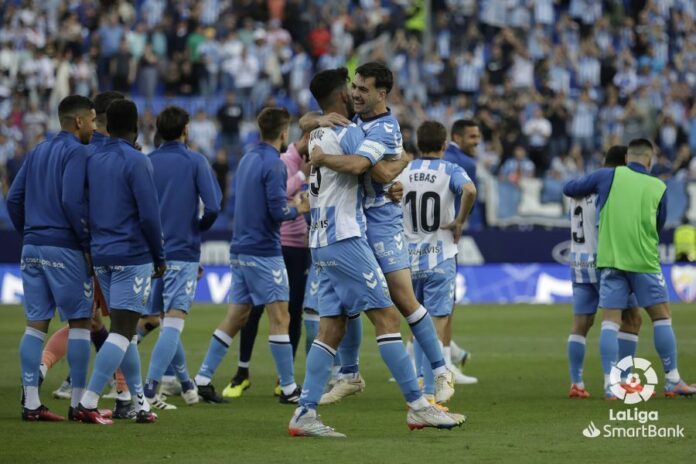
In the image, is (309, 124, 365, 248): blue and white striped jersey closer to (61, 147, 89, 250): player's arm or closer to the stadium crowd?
(61, 147, 89, 250): player's arm

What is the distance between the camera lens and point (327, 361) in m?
9.61

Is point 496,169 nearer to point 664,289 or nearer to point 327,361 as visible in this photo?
point 664,289

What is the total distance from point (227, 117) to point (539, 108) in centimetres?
743

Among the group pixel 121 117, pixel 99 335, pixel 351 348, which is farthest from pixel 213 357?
pixel 121 117

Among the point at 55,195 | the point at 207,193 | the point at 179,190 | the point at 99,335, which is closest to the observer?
the point at 55,195

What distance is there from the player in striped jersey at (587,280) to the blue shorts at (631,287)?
12.2 inches

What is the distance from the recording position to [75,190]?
1024 centimetres

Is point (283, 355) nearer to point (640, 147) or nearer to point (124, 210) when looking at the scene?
point (124, 210)

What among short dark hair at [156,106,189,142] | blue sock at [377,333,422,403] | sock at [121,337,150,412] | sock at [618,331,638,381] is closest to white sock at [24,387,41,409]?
sock at [121,337,150,412]

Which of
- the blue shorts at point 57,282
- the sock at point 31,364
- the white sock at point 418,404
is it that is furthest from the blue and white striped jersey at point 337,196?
the sock at point 31,364

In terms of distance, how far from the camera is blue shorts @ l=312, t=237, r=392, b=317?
952 centimetres

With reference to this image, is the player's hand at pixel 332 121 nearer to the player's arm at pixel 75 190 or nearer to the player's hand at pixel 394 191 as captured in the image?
the player's hand at pixel 394 191

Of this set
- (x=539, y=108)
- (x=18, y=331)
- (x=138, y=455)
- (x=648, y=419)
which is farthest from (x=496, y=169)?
(x=138, y=455)

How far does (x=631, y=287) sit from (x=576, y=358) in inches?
33.2
